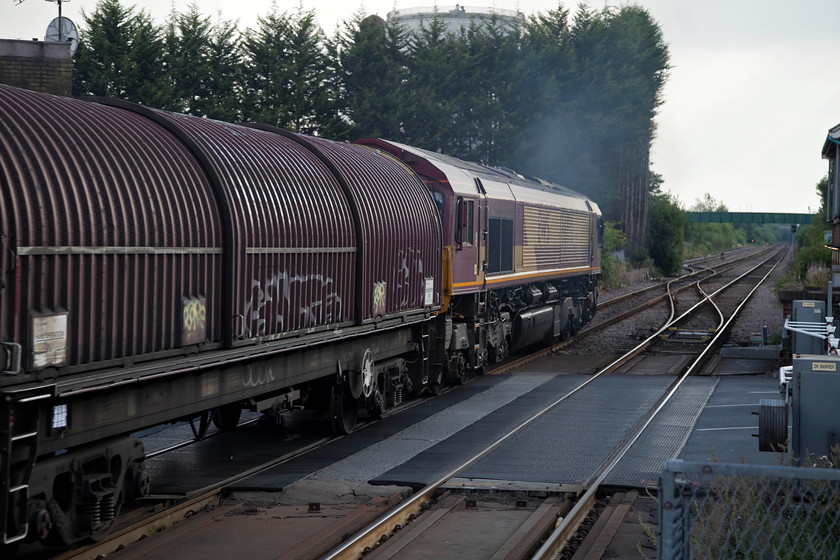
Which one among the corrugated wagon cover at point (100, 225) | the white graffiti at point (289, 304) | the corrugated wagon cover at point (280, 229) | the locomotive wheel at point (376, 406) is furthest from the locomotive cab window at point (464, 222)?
the corrugated wagon cover at point (100, 225)

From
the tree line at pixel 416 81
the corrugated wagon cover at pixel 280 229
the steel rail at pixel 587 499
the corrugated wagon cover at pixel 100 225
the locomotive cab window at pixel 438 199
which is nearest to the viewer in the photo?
the corrugated wagon cover at pixel 100 225

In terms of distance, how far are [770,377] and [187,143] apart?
12.7 m

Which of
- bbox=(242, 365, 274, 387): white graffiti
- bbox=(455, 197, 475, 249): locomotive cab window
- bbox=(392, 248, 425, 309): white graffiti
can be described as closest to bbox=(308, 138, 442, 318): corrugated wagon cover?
bbox=(392, 248, 425, 309): white graffiti

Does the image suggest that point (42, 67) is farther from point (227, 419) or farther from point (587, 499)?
point (587, 499)

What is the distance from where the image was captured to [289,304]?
9.55m

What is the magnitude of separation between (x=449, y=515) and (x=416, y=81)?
3646 cm

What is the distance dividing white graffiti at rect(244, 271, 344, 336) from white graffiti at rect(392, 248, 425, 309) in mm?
1882

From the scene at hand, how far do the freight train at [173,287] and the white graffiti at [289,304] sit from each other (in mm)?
23

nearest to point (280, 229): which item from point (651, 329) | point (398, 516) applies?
point (398, 516)

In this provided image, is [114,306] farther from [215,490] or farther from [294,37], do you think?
[294,37]

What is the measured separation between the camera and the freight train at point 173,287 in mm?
6223

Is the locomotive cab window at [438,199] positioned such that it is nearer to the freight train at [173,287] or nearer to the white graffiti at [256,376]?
the freight train at [173,287]

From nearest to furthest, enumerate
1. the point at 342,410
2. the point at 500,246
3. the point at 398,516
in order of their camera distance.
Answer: the point at 398,516 < the point at 342,410 < the point at 500,246

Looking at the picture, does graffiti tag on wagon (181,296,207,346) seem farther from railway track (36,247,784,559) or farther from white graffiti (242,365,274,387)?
railway track (36,247,784,559)
